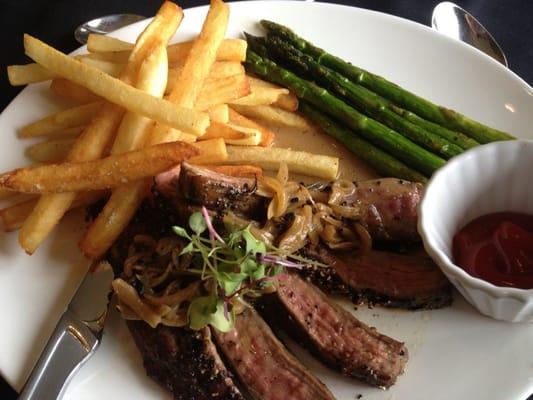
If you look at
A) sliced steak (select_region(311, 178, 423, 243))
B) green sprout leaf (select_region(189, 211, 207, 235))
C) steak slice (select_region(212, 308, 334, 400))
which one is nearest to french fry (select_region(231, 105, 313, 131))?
sliced steak (select_region(311, 178, 423, 243))

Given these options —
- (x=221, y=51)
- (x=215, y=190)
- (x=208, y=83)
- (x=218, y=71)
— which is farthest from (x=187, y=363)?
(x=221, y=51)

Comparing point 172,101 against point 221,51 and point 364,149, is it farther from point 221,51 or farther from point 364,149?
point 364,149

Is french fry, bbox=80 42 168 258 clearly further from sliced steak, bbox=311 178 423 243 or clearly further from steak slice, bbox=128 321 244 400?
sliced steak, bbox=311 178 423 243

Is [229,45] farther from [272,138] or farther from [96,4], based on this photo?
[96,4]

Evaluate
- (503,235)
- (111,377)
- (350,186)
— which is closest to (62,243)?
(111,377)

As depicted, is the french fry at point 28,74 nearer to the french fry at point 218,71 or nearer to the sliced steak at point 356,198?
the french fry at point 218,71

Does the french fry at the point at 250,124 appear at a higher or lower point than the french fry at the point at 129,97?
lower

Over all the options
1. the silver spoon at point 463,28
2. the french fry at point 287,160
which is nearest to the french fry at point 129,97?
the french fry at point 287,160
